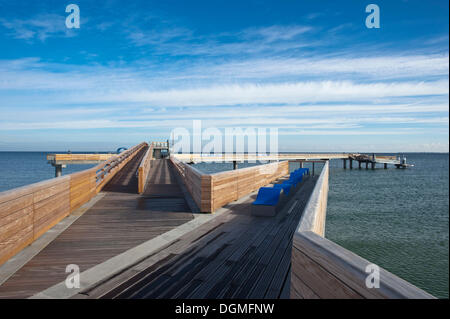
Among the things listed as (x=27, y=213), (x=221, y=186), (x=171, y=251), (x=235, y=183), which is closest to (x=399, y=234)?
(x=235, y=183)

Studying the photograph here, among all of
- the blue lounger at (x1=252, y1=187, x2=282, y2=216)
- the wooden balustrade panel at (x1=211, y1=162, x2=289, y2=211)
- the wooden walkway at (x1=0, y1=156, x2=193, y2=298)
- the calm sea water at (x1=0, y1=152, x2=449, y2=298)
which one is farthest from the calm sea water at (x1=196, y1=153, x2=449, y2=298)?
the wooden walkway at (x1=0, y1=156, x2=193, y2=298)

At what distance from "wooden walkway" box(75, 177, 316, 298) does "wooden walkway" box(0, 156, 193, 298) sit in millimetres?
747

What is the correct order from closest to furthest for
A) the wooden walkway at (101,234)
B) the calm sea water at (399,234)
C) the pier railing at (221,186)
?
the wooden walkway at (101,234) → the pier railing at (221,186) → the calm sea water at (399,234)

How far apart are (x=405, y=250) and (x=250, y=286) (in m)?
13.2

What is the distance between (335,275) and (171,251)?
11.2ft

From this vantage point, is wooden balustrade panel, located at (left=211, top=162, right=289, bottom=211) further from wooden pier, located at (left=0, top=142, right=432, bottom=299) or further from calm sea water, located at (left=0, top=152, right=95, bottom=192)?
calm sea water, located at (left=0, top=152, right=95, bottom=192)

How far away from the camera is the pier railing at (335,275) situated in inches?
63.3

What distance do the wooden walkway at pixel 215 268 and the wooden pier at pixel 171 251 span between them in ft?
0.04

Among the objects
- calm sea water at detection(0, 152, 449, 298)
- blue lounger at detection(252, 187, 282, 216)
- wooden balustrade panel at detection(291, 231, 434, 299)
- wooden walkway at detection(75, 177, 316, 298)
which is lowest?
calm sea water at detection(0, 152, 449, 298)

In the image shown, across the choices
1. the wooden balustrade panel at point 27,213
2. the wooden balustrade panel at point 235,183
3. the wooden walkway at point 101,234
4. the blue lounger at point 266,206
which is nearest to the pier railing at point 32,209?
the wooden balustrade panel at point 27,213

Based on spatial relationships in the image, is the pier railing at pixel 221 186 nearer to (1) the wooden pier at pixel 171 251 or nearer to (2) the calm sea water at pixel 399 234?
(1) the wooden pier at pixel 171 251

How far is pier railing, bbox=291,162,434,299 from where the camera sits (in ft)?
5.28
